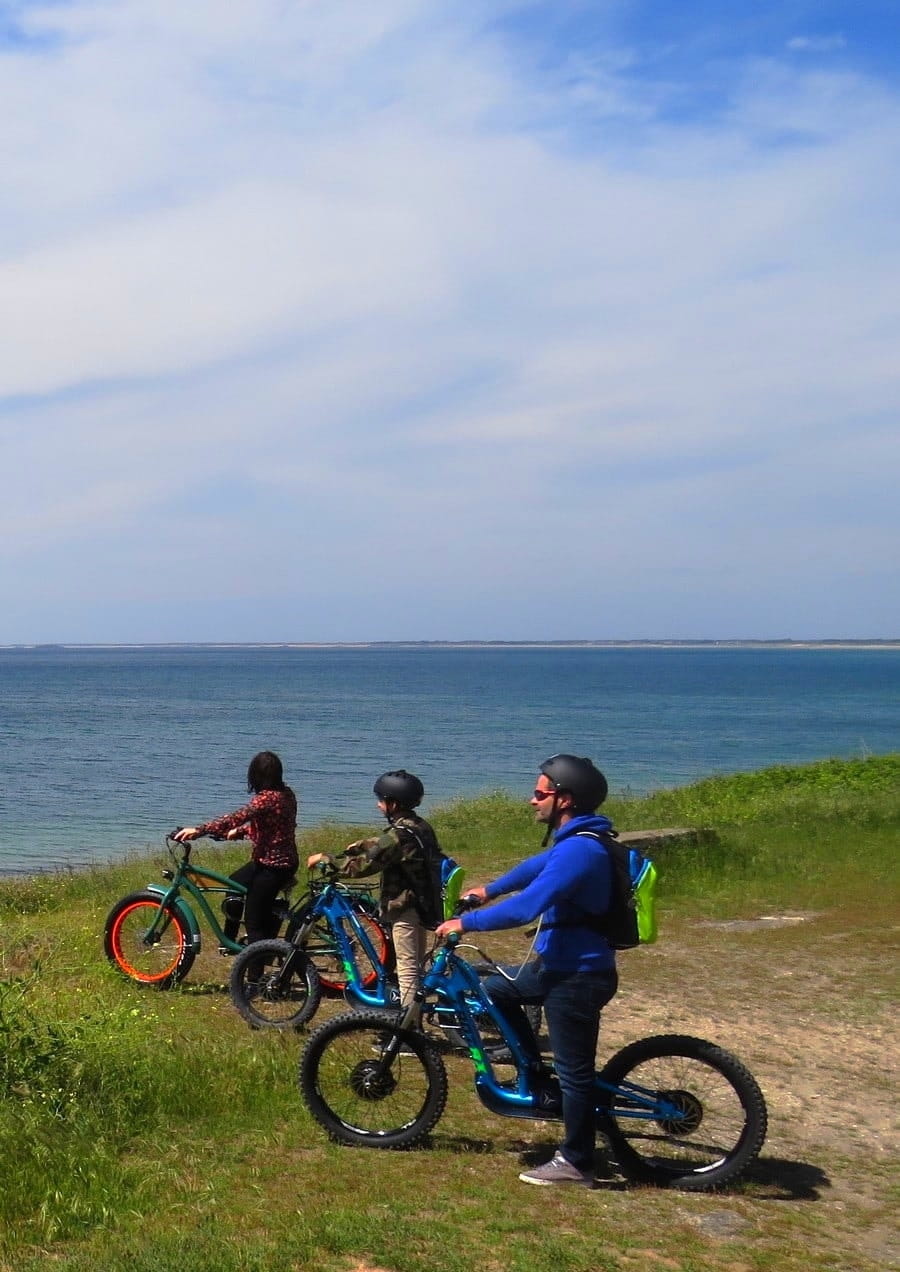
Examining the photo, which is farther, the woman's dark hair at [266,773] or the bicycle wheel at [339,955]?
the woman's dark hair at [266,773]

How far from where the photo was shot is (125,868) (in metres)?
17.7

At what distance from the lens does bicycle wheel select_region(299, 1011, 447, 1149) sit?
6.08 m

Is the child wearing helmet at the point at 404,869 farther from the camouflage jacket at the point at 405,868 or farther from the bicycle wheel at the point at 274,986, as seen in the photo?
the bicycle wheel at the point at 274,986

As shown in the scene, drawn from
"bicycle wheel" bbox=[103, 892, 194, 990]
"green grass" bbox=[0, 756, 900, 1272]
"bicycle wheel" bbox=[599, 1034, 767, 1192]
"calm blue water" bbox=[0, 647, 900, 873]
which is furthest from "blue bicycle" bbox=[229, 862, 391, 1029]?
"calm blue water" bbox=[0, 647, 900, 873]

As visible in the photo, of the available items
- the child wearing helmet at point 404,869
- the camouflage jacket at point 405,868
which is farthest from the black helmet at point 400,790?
the camouflage jacket at point 405,868

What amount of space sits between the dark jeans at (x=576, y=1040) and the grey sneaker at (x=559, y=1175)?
0.03 metres

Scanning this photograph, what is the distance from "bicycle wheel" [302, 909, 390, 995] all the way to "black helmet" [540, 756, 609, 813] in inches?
124

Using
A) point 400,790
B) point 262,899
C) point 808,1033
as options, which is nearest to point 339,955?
point 262,899

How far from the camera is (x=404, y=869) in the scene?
745cm

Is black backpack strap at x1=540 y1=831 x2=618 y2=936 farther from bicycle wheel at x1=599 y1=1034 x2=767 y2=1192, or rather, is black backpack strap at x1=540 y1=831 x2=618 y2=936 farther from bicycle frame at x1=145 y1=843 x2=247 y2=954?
bicycle frame at x1=145 y1=843 x2=247 y2=954

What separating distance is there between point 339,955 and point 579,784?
3.32m

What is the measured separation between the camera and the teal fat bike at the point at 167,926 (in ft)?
31.3

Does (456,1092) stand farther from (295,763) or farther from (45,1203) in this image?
(295,763)

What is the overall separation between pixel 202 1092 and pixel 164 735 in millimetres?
58624
